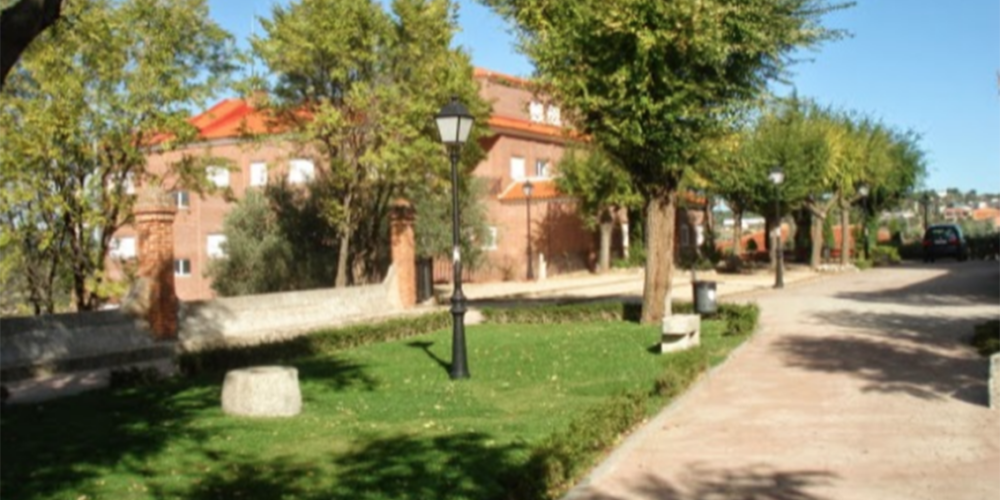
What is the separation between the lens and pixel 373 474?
725 cm

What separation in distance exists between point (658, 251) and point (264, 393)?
1064 centimetres

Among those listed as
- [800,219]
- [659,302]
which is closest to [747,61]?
[659,302]

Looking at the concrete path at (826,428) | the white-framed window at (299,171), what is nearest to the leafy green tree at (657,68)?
the concrete path at (826,428)

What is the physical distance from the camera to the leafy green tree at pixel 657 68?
55.7ft

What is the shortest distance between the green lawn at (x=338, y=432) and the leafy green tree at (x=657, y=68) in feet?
15.2

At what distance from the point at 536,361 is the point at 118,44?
1194 cm

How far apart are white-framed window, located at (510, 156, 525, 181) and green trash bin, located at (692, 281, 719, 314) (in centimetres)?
2734

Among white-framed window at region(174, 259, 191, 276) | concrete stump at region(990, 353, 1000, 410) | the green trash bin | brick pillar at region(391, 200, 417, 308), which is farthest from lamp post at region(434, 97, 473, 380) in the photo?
white-framed window at region(174, 259, 191, 276)

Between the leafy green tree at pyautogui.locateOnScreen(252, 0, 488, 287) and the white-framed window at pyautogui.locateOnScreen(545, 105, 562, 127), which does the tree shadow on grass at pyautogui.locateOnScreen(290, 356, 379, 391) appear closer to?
the white-framed window at pyautogui.locateOnScreen(545, 105, 562, 127)

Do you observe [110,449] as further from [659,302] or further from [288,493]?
[659,302]

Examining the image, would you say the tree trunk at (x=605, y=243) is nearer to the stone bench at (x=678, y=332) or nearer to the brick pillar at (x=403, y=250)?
the brick pillar at (x=403, y=250)

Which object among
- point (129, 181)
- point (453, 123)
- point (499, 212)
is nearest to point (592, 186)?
point (499, 212)

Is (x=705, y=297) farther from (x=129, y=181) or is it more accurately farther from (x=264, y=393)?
(x=129, y=181)

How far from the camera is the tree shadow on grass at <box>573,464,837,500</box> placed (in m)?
6.47
